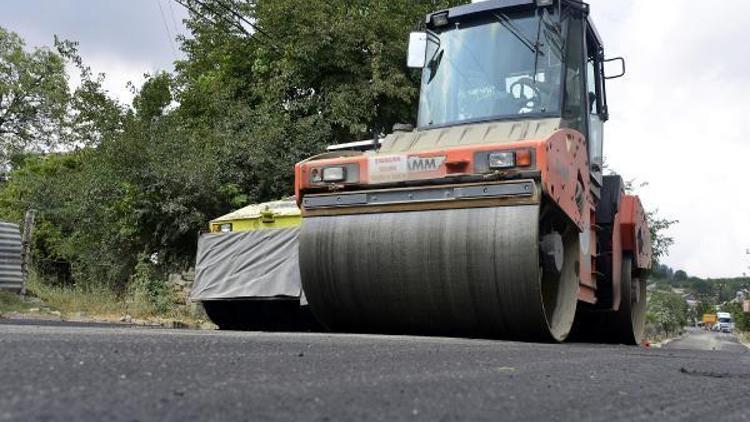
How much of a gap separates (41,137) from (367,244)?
130 ft

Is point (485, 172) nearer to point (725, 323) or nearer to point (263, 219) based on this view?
point (263, 219)

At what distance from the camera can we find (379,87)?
16859 millimetres

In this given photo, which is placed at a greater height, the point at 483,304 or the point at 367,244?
the point at 367,244

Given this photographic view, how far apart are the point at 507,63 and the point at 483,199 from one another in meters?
1.80

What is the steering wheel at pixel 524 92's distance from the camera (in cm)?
659

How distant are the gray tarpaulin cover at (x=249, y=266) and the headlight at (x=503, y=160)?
3559mm

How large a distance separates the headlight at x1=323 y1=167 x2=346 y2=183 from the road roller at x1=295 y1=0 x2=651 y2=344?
1 centimetres

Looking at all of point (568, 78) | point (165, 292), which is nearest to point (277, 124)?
point (165, 292)

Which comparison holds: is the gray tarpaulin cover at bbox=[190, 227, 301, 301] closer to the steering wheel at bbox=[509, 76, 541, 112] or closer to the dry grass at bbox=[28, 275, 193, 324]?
the dry grass at bbox=[28, 275, 193, 324]

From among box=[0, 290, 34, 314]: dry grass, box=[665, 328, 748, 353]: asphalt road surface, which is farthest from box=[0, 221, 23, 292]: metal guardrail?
box=[665, 328, 748, 353]: asphalt road surface

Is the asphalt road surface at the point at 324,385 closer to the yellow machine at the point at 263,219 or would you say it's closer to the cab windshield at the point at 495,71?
the cab windshield at the point at 495,71

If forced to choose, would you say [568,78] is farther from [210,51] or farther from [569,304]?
[210,51]

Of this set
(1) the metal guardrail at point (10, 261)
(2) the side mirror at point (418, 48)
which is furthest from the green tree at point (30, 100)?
(2) the side mirror at point (418, 48)

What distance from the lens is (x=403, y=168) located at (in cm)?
587
